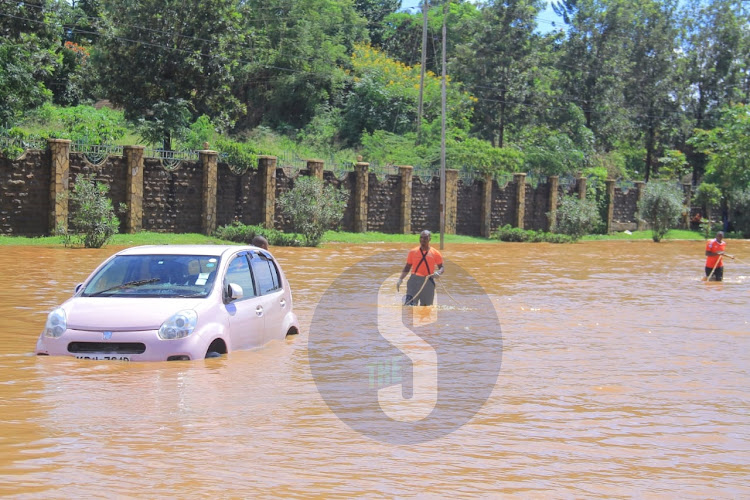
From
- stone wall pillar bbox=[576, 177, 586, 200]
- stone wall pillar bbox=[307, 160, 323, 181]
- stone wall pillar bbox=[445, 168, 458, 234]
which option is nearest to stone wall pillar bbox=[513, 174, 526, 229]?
stone wall pillar bbox=[445, 168, 458, 234]

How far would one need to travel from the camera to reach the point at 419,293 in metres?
15.9

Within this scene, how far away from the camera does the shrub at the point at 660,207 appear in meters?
49.2

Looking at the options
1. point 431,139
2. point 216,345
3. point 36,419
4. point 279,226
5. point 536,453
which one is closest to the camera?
point 536,453

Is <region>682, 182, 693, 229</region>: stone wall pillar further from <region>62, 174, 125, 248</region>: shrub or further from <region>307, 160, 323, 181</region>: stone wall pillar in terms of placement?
<region>62, 174, 125, 248</region>: shrub

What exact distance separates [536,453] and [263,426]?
2252mm

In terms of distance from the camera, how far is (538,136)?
61.2 m

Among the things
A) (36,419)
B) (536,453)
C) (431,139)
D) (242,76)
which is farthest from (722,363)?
(242,76)

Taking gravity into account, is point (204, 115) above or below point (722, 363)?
above

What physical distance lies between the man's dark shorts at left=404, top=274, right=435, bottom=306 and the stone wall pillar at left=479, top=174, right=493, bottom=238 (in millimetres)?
31841

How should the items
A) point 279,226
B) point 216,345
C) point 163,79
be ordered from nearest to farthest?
point 216,345 → point 279,226 → point 163,79

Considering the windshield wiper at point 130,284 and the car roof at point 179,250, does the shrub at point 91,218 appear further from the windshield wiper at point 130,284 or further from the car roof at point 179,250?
the windshield wiper at point 130,284

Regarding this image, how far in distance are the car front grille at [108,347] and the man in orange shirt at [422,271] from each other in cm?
706

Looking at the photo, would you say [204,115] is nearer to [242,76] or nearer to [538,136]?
[242,76]

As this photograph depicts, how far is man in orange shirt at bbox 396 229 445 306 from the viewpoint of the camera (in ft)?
51.8
